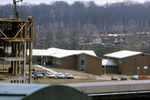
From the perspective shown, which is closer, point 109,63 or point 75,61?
point 75,61

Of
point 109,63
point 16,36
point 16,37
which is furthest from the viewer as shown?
point 109,63

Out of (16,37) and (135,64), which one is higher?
(16,37)

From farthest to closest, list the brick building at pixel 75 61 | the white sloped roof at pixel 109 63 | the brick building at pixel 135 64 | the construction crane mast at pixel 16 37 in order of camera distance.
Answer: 1. the white sloped roof at pixel 109 63
2. the brick building at pixel 135 64
3. the brick building at pixel 75 61
4. the construction crane mast at pixel 16 37

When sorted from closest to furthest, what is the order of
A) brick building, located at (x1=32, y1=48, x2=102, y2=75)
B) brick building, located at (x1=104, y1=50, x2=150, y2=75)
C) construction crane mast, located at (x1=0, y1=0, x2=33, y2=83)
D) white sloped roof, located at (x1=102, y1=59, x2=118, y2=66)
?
construction crane mast, located at (x1=0, y1=0, x2=33, y2=83) < brick building, located at (x1=32, y1=48, x2=102, y2=75) < brick building, located at (x1=104, y1=50, x2=150, y2=75) < white sloped roof, located at (x1=102, y1=59, x2=118, y2=66)

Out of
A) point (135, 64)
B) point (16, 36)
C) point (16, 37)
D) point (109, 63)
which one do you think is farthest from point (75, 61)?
point (16, 36)

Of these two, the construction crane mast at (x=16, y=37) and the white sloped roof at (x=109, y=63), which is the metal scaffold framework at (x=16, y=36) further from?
the white sloped roof at (x=109, y=63)

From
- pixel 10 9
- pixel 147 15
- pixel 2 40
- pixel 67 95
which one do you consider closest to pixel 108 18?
pixel 147 15

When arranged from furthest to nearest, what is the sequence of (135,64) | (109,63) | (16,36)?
(109,63)
(135,64)
(16,36)

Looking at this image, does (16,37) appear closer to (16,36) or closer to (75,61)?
(16,36)

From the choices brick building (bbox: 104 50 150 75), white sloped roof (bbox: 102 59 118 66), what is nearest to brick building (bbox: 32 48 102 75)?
white sloped roof (bbox: 102 59 118 66)

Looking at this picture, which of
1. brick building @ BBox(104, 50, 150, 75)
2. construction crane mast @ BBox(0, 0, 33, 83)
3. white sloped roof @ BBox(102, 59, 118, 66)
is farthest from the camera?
white sloped roof @ BBox(102, 59, 118, 66)

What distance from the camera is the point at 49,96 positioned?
14.7ft

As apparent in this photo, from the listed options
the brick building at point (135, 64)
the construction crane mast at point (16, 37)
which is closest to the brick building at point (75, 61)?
the brick building at point (135, 64)

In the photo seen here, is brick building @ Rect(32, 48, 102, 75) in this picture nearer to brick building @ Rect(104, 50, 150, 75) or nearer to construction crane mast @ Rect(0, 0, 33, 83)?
brick building @ Rect(104, 50, 150, 75)
